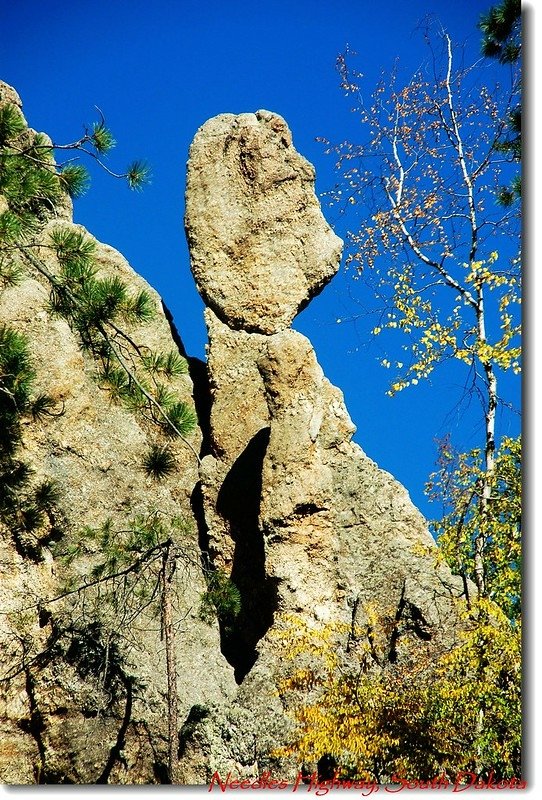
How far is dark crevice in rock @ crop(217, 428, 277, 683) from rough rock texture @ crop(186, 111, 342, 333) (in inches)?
72.3

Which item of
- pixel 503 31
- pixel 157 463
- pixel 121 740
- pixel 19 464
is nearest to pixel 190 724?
pixel 121 740

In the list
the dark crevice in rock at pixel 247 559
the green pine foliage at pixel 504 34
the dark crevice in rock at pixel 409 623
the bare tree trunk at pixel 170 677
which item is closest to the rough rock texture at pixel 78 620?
the dark crevice in rock at pixel 247 559

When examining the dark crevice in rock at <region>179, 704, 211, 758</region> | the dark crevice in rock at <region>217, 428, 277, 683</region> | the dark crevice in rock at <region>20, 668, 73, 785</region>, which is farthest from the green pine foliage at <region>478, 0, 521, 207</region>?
the dark crevice in rock at <region>20, 668, 73, 785</region>

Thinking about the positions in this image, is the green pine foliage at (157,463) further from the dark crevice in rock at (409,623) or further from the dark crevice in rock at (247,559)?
the dark crevice in rock at (409,623)

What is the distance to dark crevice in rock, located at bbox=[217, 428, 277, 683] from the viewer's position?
980 cm

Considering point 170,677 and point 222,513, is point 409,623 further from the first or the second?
point 170,677

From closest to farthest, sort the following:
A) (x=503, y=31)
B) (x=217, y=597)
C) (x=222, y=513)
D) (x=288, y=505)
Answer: (x=217, y=597), (x=503, y=31), (x=288, y=505), (x=222, y=513)

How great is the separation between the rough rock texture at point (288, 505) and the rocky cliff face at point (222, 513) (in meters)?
0.02

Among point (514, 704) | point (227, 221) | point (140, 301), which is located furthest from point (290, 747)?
point (227, 221)

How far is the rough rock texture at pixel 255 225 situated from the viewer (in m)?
11.5

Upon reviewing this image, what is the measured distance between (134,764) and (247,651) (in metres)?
1.82

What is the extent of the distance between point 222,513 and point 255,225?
372cm

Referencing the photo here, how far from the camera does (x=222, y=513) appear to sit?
412 inches

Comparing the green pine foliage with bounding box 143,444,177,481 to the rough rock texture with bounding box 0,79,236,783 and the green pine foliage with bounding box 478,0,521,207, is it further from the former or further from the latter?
the green pine foliage with bounding box 478,0,521,207
